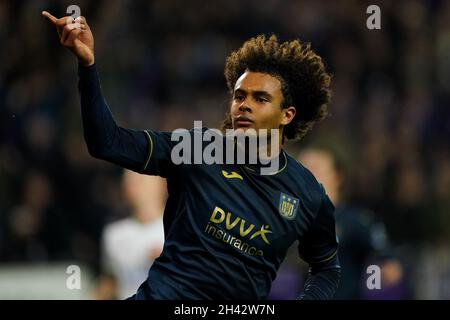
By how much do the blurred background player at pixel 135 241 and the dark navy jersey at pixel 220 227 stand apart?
117 inches

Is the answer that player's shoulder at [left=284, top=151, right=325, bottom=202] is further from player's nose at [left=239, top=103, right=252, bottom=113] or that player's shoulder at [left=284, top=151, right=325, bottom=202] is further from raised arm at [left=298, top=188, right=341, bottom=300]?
player's nose at [left=239, top=103, right=252, bottom=113]

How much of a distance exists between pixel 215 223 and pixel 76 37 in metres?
1.02

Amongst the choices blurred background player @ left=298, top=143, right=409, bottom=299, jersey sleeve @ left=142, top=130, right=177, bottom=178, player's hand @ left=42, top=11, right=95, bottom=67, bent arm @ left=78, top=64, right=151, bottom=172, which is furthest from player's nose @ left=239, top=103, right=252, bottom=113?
blurred background player @ left=298, top=143, right=409, bottom=299

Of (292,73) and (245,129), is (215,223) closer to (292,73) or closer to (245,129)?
(245,129)

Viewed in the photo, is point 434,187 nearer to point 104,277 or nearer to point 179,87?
point 179,87

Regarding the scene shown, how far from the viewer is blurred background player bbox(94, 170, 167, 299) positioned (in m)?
7.35

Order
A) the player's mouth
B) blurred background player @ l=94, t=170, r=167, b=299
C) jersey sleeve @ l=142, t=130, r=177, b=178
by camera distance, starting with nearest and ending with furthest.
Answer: jersey sleeve @ l=142, t=130, r=177, b=178
the player's mouth
blurred background player @ l=94, t=170, r=167, b=299

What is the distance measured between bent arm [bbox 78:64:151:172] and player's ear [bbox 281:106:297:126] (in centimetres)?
78

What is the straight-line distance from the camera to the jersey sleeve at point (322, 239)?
4.62 meters

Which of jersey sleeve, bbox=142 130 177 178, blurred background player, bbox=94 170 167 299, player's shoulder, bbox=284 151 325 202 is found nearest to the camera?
jersey sleeve, bbox=142 130 177 178

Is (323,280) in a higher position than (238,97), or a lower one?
lower

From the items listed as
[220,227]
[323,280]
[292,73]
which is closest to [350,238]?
[323,280]

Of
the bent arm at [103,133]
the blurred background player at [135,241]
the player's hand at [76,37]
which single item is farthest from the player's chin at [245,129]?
the blurred background player at [135,241]

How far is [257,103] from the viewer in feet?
14.5
